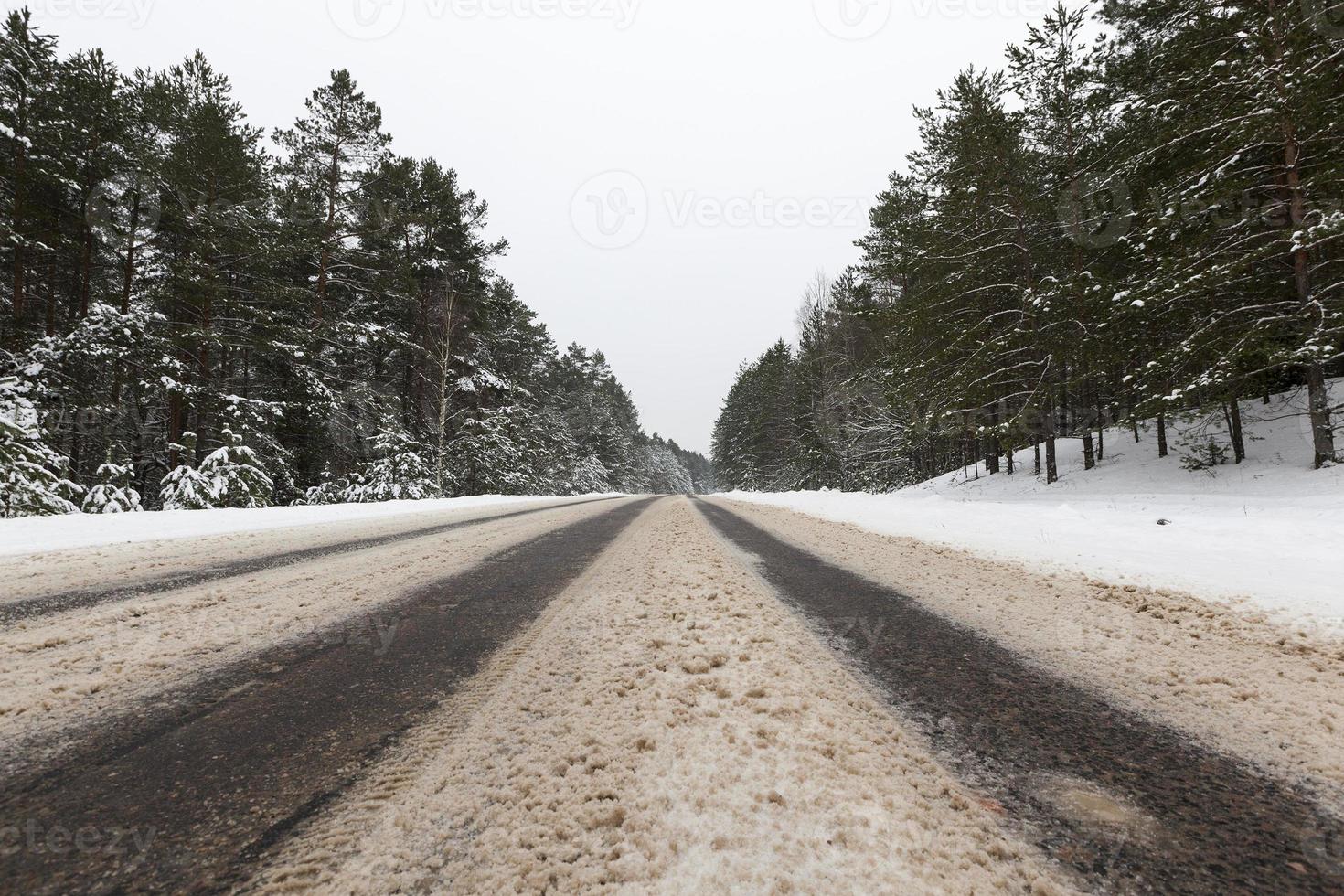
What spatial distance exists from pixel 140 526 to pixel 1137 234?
57.7 feet

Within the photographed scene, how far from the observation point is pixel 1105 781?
4.35 feet

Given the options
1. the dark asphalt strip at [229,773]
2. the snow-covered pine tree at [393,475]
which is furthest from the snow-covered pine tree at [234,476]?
the dark asphalt strip at [229,773]

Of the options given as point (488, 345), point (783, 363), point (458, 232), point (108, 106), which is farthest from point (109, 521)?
point (783, 363)

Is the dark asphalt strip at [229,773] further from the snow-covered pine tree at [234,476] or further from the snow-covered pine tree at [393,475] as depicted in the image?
the snow-covered pine tree at [393,475]

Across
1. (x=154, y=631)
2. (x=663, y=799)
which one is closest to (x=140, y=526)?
(x=154, y=631)

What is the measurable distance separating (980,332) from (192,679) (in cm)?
1692

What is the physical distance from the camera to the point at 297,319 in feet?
50.3

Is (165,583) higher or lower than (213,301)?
lower

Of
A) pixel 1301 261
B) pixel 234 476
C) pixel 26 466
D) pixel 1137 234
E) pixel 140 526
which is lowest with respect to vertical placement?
pixel 140 526

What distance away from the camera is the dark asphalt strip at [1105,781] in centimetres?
102

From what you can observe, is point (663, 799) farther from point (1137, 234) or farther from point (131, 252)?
point (131, 252)

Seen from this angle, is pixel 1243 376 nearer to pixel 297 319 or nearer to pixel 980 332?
pixel 980 332

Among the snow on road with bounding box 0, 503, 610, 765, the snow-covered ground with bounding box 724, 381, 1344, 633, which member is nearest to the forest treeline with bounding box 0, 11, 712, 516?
the snow on road with bounding box 0, 503, 610, 765

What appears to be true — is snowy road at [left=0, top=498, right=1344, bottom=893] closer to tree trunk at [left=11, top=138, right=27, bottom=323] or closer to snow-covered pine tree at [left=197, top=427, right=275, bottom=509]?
snow-covered pine tree at [left=197, top=427, right=275, bottom=509]
